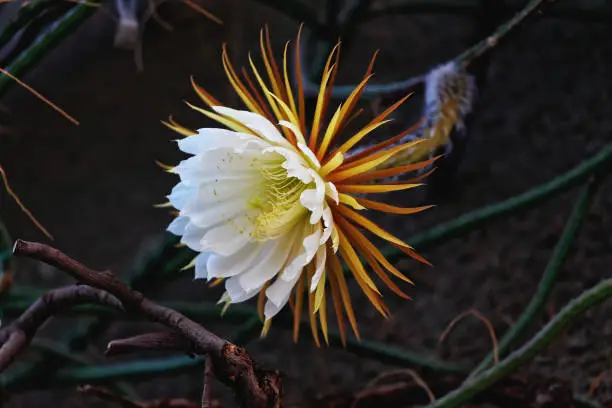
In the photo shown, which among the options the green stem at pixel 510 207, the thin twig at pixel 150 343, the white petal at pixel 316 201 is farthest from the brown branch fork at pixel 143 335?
the green stem at pixel 510 207

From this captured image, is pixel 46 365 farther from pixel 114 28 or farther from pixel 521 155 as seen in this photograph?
pixel 521 155

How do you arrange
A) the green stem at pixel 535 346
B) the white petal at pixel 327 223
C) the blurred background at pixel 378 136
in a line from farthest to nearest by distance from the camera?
the blurred background at pixel 378 136 < the green stem at pixel 535 346 < the white petal at pixel 327 223

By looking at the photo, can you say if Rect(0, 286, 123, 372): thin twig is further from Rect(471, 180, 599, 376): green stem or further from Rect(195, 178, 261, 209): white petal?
Rect(471, 180, 599, 376): green stem

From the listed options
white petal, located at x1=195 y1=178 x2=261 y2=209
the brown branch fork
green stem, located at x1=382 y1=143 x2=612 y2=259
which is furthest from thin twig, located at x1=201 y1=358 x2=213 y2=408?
green stem, located at x1=382 y1=143 x2=612 y2=259

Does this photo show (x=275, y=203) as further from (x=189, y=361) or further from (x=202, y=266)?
(x=189, y=361)

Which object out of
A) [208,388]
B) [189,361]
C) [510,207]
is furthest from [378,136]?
[208,388]

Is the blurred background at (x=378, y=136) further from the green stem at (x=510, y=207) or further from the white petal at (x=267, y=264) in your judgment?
the white petal at (x=267, y=264)
